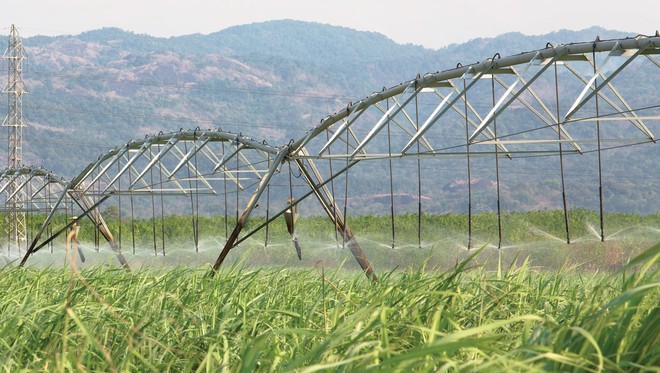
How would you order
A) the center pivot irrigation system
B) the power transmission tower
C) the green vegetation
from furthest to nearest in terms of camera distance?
the power transmission tower, the center pivot irrigation system, the green vegetation

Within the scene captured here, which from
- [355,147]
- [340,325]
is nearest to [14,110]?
[355,147]

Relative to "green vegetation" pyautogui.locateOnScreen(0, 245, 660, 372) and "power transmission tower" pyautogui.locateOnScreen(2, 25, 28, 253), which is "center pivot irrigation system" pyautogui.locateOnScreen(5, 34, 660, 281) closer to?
"green vegetation" pyautogui.locateOnScreen(0, 245, 660, 372)

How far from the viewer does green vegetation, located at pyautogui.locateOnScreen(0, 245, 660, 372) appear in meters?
3.40

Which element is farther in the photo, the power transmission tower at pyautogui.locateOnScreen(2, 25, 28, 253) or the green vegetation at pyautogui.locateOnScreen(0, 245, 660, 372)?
the power transmission tower at pyautogui.locateOnScreen(2, 25, 28, 253)

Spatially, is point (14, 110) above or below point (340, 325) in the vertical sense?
below

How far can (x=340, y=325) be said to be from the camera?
14.2ft

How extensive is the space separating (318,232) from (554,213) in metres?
13.1

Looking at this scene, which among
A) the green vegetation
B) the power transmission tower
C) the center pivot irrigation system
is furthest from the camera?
the power transmission tower

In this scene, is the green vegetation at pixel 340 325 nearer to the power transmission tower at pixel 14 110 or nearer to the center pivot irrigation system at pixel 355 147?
the center pivot irrigation system at pixel 355 147

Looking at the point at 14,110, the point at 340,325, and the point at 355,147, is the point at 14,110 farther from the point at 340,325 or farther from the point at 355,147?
the point at 340,325

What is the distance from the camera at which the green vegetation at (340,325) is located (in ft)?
11.2

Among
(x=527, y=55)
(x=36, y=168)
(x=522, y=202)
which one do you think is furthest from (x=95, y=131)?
(x=527, y=55)

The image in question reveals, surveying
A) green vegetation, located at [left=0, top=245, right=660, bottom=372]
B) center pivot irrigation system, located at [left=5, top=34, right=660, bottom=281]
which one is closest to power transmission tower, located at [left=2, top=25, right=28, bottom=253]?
center pivot irrigation system, located at [left=5, top=34, right=660, bottom=281]

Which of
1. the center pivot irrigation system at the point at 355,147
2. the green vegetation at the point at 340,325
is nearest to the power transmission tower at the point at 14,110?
the center pivot irrigation system at the point at 355,147
